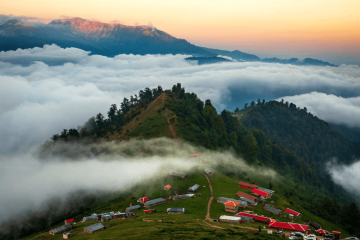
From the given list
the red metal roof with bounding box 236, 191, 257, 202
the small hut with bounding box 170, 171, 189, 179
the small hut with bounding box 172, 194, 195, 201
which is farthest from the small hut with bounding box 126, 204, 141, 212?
the red metal roof with bounding box 236, 191, 257, 202

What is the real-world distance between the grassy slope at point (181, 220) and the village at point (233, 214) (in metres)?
0.76

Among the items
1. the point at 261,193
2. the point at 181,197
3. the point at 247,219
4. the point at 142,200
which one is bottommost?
the point at 142,200

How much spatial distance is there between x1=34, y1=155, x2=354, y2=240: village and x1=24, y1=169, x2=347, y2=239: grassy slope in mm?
757

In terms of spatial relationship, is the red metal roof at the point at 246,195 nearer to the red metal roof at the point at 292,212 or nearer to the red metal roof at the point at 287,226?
the red metal roof at the point at 292,212

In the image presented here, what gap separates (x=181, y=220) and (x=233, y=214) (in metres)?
17.5

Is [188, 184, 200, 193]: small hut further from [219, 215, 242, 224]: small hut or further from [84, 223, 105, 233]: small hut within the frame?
[84, 223, 105, 233]: small hut

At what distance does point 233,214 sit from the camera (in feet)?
224

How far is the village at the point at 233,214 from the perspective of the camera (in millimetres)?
57750

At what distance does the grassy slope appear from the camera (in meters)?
48.8

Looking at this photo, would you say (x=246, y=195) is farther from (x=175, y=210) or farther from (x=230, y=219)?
(x=175, y=210)

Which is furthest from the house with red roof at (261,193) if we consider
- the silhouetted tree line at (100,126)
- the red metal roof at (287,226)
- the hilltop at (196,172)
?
the silhouetted tree line at (100,126)

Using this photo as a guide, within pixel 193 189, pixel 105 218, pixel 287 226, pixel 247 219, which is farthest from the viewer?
pixel 193 189

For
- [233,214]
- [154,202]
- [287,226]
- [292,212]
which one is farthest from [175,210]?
[292,212]

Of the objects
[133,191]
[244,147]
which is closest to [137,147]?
[133,191]
